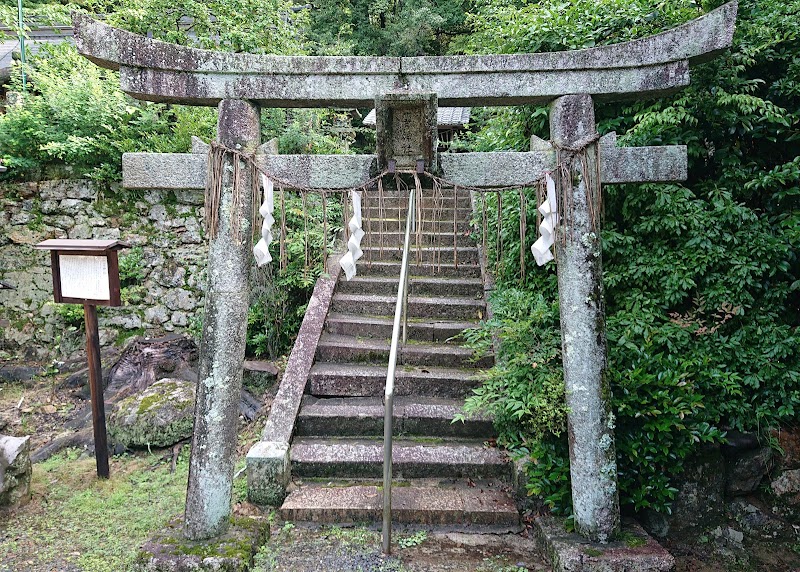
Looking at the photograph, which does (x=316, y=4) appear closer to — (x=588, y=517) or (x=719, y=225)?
(x=719, y=225)

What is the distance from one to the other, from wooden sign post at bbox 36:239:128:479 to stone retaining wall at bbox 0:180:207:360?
7.66 feet

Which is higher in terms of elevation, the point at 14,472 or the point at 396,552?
the point at 14,472

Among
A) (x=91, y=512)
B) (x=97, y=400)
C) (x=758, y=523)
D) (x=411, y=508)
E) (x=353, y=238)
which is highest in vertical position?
(x=353, y=238)

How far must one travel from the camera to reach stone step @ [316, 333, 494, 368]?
5051mm

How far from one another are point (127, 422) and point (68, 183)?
13.6 feet

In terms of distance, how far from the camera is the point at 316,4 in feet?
45.2

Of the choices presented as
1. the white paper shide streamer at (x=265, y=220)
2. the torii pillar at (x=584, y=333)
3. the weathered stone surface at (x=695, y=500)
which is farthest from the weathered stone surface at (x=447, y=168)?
the weathered stone surface at (x=695, y=500)

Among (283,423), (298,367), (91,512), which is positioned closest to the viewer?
(91,512)

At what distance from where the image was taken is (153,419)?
17.2 feet

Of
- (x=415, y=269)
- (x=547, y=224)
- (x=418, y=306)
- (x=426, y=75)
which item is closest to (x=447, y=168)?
(x=426, y=75)

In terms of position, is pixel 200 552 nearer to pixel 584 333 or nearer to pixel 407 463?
pixel 407 463

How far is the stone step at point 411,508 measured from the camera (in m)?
3.57

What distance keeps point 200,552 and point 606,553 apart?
8.54ft

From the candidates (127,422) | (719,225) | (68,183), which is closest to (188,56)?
(127,422)
